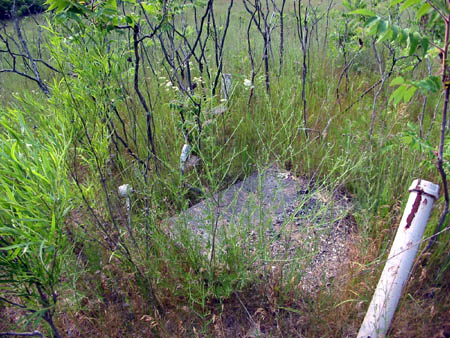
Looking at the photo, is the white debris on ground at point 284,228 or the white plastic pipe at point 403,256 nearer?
the white plastic pipe at point 403,256

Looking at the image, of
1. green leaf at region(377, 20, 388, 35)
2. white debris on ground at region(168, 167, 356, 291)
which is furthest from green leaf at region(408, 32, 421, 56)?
white debris on ground at region(168, 167, 356, 291)

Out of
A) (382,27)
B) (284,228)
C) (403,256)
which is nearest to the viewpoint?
(382,27)

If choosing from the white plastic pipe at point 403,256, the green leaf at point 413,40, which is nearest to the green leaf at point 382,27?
the green leaf at point 413,40

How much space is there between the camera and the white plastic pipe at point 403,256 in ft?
4.58

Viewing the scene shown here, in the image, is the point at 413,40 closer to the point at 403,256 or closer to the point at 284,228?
the point at 403,256

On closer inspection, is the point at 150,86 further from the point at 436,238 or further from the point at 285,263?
the point at 436,238

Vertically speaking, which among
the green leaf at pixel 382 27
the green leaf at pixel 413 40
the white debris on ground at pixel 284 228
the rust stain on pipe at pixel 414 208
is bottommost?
the white debris on ground at pixel 284 228

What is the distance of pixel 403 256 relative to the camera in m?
1.40

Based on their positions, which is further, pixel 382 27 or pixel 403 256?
pixel 403 256

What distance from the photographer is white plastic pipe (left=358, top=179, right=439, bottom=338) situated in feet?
4.58

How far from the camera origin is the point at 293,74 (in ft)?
11.7

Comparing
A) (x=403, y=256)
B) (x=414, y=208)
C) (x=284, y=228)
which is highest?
(x=414, y=208)

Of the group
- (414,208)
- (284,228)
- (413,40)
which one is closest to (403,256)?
(414,208)

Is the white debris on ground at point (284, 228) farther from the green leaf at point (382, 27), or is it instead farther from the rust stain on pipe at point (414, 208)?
the green leaf at point (382, 27)
